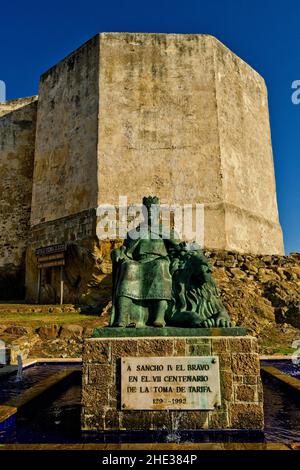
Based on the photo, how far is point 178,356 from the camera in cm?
389

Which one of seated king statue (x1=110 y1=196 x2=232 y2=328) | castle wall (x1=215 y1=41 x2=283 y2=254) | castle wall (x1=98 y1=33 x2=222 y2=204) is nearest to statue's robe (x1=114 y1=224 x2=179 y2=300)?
seated king statue (x1=110 y1=196 x2=232 y2=328)

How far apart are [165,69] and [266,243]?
7.57 metres

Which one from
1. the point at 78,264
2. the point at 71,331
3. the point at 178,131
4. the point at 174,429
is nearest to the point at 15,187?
the point at 78,264

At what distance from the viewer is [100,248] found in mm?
13992

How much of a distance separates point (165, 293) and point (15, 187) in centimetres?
1667

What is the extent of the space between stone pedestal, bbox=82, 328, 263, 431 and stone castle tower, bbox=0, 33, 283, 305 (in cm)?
1002

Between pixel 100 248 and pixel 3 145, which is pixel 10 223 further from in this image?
pixel 100 248

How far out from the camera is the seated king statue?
421cm

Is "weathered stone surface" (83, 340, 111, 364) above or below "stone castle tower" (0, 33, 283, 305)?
below

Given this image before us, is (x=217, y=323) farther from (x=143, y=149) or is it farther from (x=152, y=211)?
(x=143, y=149)

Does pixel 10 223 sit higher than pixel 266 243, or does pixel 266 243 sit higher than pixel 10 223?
pixel 10 223

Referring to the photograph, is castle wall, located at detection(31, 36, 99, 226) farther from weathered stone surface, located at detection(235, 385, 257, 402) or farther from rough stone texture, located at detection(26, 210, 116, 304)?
weathered stone surface, located at detection(235, 385, 257, 402)
